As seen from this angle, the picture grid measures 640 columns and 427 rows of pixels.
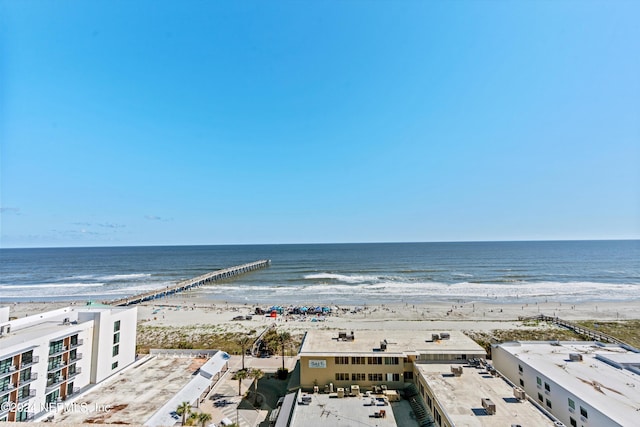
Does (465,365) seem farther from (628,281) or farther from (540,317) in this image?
(628,281)

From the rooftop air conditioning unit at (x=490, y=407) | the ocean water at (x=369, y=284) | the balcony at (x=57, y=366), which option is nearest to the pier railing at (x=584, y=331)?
the ocean water at (x=369, y=284)

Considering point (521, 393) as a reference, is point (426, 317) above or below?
below

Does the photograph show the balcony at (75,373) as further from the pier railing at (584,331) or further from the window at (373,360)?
the pier railing at (584,331)

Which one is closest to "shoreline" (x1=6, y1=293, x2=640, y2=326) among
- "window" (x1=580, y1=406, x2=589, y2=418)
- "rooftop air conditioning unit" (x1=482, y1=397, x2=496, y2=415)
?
"rooftop air conditioning unit" (x1=482, y1=397, x2=496, y2=415)

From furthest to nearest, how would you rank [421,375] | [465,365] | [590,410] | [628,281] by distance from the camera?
[628,281] < [465,365] < [421,375] < [590,410]

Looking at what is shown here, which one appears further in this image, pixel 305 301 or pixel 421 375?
pixel 305 301

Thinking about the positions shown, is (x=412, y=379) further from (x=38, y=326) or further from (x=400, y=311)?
(x=400, y=311)

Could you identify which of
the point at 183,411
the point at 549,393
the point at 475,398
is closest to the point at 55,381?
the point at 183,411

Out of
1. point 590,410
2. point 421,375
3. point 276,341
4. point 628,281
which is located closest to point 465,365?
point 421,375
